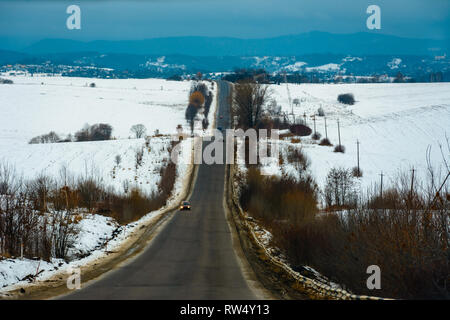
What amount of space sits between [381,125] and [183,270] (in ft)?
317

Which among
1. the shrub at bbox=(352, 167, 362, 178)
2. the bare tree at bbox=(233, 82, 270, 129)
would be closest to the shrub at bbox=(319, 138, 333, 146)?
the bare tree at bbox=(233, 82, 270, 129)

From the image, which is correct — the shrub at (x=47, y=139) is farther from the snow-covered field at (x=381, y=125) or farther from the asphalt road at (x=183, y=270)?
the asphalt road at (x=183, y=270)

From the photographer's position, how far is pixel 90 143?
73.8 metres

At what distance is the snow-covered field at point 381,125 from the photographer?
65.1 m

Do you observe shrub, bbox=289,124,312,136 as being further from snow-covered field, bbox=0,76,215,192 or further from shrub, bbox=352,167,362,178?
shrub, bbox=352,167,362,178

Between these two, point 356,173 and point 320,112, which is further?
point 320,112

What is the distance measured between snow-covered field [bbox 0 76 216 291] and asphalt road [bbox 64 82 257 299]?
2.34 metres

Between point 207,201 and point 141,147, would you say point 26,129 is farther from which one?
point 207,201

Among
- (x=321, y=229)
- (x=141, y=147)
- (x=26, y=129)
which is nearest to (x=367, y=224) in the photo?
(x=321, y=229)

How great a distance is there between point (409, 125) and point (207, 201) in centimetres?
7224

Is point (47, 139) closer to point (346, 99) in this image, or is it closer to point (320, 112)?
point (320, 112)

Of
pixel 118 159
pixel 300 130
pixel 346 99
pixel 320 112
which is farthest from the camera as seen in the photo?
pixel 346 99

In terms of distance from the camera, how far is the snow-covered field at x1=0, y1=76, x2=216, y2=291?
66.6 ft

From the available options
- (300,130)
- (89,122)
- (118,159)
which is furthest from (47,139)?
(300,130)
